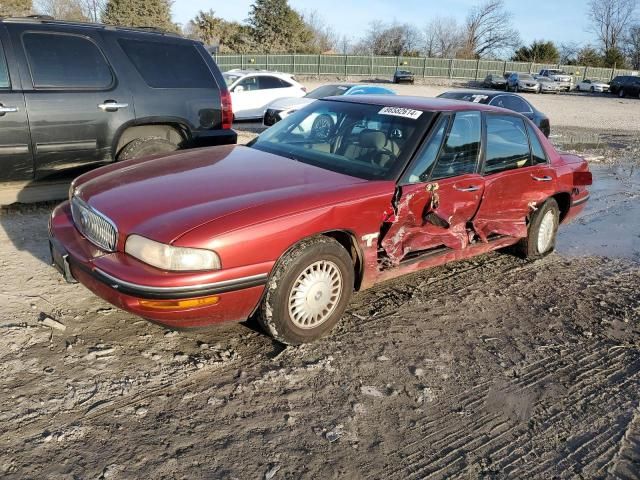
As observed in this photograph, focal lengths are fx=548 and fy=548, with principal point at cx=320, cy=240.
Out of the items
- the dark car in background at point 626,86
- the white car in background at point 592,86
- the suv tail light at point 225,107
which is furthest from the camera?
the white car in background at point 592,86

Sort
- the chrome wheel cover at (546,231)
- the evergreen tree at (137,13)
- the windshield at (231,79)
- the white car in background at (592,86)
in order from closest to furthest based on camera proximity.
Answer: the chrome wheel cover at (546,231) < the windshield at (231,79) < the white car in background at (592,86) < the evergreen tree at (137,13)

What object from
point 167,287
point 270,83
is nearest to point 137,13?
point 270,83

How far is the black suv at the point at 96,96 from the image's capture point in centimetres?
512

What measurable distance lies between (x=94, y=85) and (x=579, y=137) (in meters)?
15.6

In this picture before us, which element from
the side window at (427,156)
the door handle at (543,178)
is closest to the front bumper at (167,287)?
the side window at (427,156)

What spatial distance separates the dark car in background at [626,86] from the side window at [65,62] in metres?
→ 45.2

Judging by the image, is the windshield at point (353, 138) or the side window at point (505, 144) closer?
the windshield at point (353, 138)

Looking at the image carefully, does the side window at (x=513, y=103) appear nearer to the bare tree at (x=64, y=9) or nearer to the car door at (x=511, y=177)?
the car door at (x=511, y=177)

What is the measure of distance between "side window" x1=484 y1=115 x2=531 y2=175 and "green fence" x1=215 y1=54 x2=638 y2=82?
41.3m

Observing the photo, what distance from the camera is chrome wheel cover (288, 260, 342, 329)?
11.2ft

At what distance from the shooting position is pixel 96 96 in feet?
17.9

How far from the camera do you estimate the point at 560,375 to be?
3449mm

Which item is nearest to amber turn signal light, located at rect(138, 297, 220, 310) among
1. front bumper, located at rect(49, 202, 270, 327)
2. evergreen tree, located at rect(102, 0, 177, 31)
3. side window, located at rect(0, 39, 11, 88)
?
A: front bumper, located at rect(49, 202, 270, 327)

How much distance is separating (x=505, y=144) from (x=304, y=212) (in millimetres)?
2440
